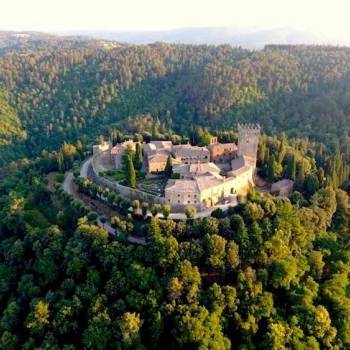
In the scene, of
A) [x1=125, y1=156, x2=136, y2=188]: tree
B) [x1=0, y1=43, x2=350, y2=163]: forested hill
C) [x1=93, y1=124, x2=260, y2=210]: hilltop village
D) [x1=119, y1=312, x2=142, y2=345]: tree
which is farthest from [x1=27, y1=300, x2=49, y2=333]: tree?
[x1=0, y1=43, x2=350, y2=163]: forested hill

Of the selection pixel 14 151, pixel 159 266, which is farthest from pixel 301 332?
pixel 14 151

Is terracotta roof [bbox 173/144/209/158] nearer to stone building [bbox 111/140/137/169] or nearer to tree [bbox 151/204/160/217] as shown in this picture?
stone building [bbox 111/140/137/169]

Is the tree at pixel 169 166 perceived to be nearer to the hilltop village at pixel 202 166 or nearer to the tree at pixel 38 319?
the hilltop village at pixel 202 166

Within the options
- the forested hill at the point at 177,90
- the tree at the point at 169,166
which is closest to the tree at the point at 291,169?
the tree at the point at 169,166

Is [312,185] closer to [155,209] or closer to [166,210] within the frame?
[166,210]

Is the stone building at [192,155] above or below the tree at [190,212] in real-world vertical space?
above

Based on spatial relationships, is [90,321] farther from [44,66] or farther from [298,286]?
[44,66]
